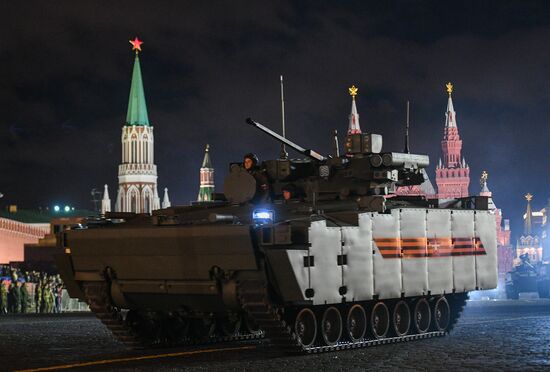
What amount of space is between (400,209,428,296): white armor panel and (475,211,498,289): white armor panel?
78.4 inches

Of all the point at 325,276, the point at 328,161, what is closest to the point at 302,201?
the point at 328,161

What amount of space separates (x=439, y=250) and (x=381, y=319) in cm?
196

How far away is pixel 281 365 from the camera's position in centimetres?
1641

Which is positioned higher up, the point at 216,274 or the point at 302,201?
the point at 302,201

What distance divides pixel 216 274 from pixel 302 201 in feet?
10.4

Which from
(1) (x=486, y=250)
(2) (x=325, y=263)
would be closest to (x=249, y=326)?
(2) (x=325, y=263)

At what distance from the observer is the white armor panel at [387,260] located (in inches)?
772

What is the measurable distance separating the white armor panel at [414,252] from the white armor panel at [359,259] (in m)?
1.06

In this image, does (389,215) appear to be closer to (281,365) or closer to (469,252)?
(469,252)

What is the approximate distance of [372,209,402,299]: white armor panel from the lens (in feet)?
64.3

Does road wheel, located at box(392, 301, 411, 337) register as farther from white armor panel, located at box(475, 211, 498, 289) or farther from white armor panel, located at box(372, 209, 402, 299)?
white armor panel, located at box(475, 211, 498, 289)

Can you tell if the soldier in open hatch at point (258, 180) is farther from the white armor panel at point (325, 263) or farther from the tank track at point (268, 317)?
the tank track at point (268, 317)

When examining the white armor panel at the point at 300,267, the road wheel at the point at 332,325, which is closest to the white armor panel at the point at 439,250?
the road wheel at the point at 332,325

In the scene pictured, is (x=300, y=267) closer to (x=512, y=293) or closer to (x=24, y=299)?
(x=24, y=299)
